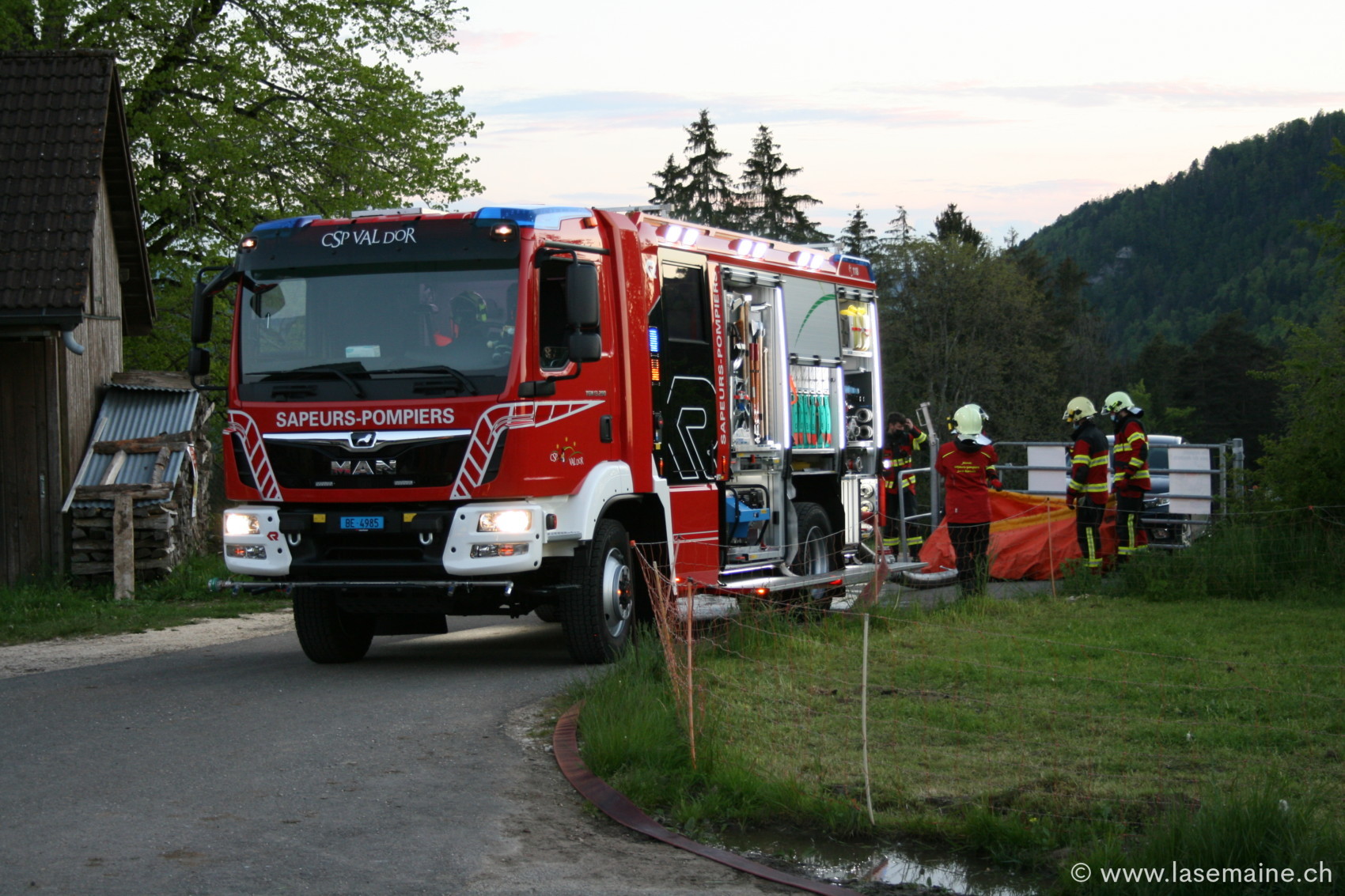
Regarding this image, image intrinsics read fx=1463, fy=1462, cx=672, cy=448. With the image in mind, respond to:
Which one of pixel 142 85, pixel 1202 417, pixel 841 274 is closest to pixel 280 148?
pixel 142 85

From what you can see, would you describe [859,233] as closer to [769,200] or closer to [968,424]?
[769,200]

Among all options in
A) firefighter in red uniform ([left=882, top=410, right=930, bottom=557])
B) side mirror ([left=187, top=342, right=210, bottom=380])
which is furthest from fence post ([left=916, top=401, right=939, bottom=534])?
side mirror ([left=187, top=342, right=210, bottom=380])

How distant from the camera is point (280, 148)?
28000mm

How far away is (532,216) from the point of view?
33.1ft

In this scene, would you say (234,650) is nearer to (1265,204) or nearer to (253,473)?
(253,473)

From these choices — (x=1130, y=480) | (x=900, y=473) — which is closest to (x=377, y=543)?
(x=1130, y=480)

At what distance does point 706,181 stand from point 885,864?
67.0 m

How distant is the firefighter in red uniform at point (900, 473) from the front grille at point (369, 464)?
30.4ft

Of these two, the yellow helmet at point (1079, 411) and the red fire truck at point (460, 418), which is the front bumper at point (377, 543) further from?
the yellow helmet at point (1079, 411)

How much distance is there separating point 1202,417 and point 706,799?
292 feet

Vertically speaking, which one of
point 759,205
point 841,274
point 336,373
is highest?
point 759,205

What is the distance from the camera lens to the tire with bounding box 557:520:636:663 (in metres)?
10.3

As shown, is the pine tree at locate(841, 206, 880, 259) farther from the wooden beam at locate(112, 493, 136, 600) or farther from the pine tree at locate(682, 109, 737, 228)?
the wooden beam at locate(112, 493, 136, 600)

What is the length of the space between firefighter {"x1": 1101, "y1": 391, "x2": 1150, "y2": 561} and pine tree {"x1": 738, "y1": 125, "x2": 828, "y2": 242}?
56.6 metres
